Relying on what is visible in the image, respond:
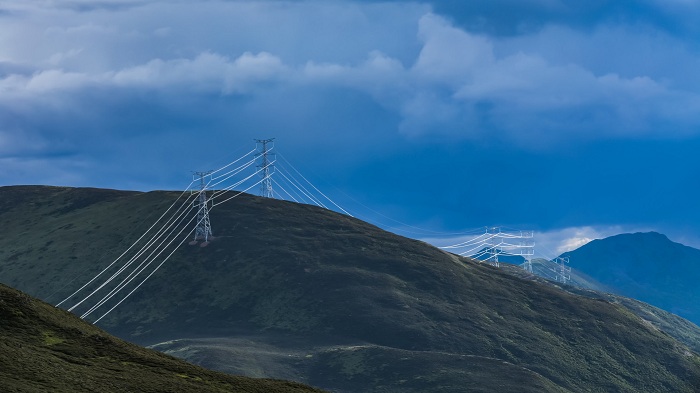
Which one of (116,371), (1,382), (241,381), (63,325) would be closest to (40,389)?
(1,382)

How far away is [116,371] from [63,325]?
29.4 ft

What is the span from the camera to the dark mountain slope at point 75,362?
79.8 metres

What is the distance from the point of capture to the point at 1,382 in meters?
75.0

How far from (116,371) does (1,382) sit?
13.7 m

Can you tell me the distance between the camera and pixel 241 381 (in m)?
99.1

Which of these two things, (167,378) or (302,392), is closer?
(167,378)

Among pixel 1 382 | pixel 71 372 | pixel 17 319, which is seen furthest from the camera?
pixel 17 319

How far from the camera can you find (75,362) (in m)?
86.4

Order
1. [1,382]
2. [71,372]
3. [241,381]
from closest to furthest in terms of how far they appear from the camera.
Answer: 1. [1,382]
2. [71,372]
3. [241,381]

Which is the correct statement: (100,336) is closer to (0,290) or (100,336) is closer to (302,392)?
(0,290)

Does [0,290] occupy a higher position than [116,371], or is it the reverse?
[0,290]

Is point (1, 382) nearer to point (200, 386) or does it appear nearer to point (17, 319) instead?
point (17, 319)

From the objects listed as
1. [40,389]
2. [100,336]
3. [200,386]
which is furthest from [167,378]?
[40,389]

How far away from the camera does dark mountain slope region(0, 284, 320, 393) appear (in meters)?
79.8
